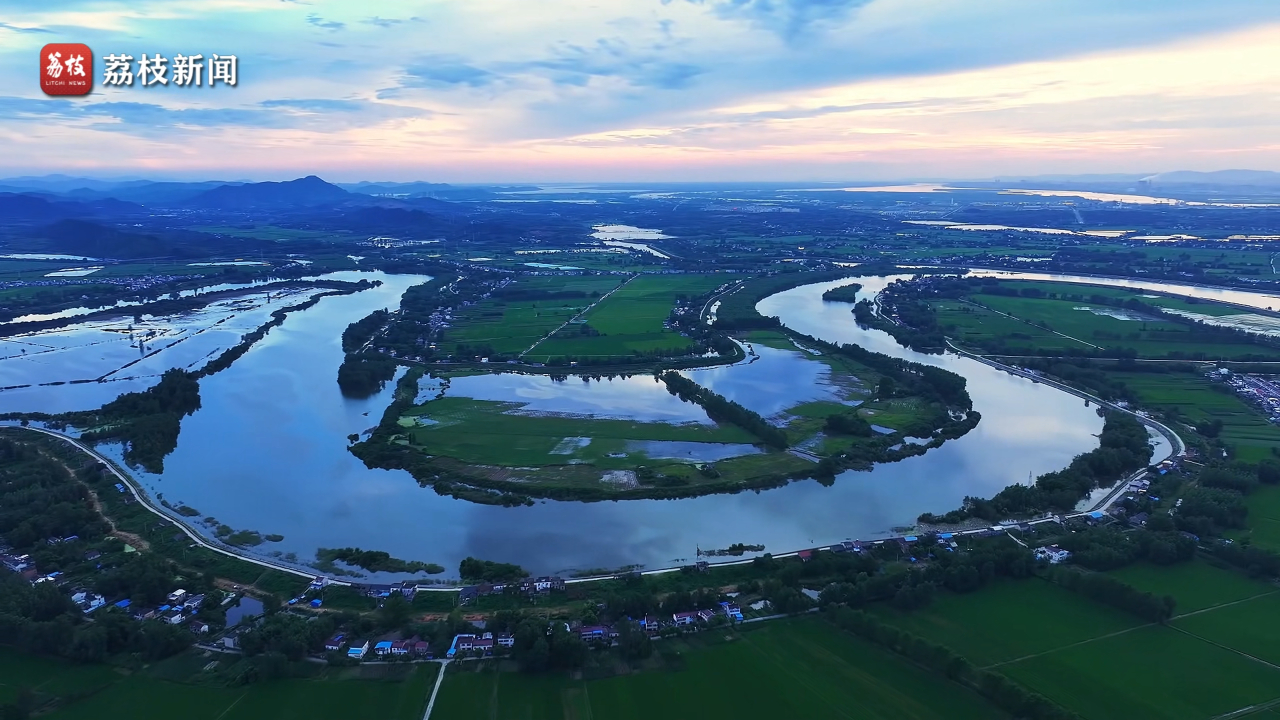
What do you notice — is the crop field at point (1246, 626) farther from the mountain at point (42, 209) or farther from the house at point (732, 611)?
the mountain at point (42, 209)

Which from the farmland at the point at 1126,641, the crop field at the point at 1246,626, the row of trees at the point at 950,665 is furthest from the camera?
the crop field at the point at 1246,626

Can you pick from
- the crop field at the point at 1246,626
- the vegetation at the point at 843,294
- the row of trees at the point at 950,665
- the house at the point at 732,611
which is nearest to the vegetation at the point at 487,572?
the house at the point at 732,611

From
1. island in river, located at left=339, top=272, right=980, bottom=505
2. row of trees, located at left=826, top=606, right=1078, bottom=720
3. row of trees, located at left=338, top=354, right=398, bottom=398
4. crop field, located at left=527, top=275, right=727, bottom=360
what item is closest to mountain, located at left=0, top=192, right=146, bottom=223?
island in river, located at left=339, top=272, right=980, bottom=505

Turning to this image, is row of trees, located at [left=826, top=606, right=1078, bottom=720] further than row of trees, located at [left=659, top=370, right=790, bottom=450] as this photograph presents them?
No

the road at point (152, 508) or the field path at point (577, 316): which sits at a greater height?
the field path at point (577, 316)

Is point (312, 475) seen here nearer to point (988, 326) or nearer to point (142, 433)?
point (142, 433)

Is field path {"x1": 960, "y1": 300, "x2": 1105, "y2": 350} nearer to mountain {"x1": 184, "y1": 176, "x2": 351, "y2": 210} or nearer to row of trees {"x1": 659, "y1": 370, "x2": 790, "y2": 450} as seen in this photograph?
row of trees {"x1": 659, "y1": 370, "x2": 790, "y2": 450}

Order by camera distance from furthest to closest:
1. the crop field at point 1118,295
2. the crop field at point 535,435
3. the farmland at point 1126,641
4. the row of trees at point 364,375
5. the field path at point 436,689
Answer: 1. the crop field at point 1118,295
2. the row of trees at point 364,375
3. the crop field at point 535,435
4. the farmland at point 1126,641
5. the field path at point 436,689
